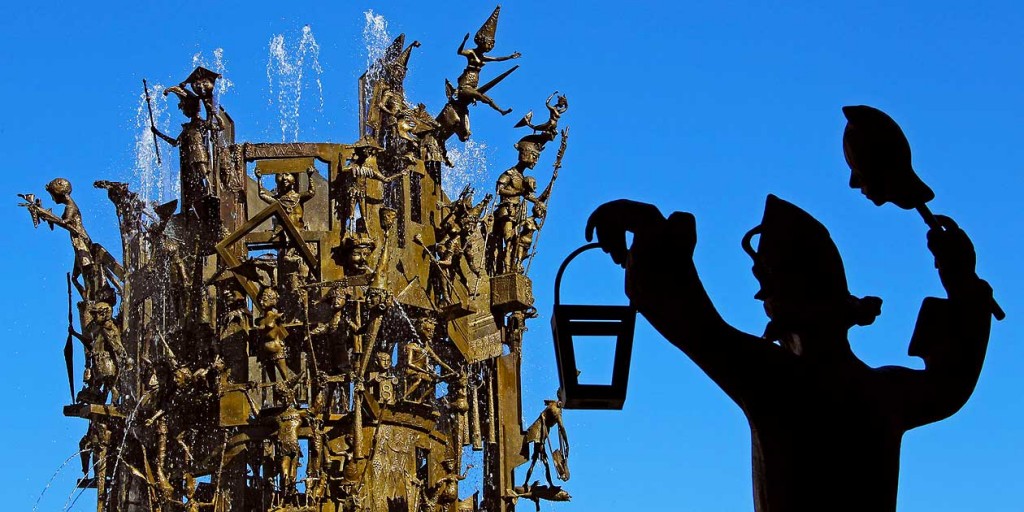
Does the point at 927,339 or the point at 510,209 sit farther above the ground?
the point at 510,209

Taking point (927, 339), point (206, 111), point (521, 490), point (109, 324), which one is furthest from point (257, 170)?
point (927, 339)

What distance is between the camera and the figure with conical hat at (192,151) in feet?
94.5

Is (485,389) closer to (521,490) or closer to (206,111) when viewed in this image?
(521,490)

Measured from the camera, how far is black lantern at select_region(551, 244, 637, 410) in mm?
5820

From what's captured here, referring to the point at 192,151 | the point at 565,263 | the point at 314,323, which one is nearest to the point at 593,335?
the point at 565,263

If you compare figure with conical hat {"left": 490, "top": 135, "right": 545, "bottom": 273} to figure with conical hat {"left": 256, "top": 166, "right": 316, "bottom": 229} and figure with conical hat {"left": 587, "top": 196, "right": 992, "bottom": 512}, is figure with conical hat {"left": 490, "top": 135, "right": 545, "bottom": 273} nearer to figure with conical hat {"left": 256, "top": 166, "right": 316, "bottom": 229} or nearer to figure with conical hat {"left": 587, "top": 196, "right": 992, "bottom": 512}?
figure with conical hat {"left": 256, "top": 166, "right": 316, "bottom": 229}

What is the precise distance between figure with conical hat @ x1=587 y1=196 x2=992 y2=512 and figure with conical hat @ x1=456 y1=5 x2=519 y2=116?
2456cm

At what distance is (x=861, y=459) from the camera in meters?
5.75

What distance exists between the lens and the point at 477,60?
101ft

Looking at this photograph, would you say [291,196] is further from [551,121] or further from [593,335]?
[593,335]

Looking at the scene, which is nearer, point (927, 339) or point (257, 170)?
point (927, 339)

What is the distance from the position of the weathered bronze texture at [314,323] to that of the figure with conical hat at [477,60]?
0.27 ft

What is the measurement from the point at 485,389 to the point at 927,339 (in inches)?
925

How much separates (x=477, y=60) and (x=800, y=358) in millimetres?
25312
